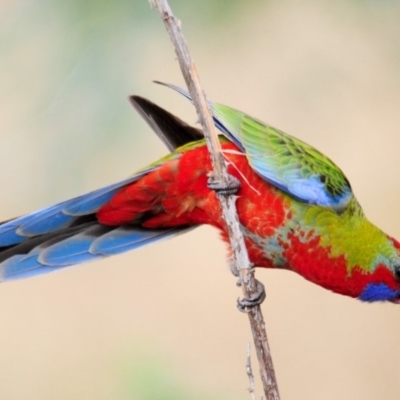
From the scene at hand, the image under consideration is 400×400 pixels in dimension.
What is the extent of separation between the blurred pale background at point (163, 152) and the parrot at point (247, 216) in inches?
25.3

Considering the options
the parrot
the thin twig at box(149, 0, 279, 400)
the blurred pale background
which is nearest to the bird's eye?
the parrot

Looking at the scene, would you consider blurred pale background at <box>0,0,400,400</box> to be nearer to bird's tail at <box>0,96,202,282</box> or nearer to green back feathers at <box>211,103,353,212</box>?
bird's tail at <box>0,96,202,282</box>

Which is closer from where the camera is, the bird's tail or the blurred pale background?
the bird's tail

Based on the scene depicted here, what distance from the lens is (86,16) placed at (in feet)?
10.7

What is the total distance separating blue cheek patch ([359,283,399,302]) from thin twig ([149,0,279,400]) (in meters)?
0.64

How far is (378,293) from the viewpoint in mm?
2574

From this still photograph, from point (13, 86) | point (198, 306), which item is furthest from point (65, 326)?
point (13, 86)

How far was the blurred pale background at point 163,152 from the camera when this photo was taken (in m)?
3.30

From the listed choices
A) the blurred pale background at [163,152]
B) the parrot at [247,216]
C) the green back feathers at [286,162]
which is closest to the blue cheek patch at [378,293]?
the parrot at [247,216]

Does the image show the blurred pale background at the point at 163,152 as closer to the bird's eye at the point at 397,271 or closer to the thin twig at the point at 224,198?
the bird's eye at the point at 397,271

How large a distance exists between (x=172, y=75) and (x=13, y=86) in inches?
30.4

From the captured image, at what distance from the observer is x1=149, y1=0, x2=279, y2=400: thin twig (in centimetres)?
164

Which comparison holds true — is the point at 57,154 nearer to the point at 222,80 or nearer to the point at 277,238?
the point at 222,80

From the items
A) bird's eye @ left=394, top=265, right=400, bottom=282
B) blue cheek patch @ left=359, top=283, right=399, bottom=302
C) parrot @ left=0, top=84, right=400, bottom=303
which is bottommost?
blue cheek patch @ left=359, top=283, right=399, bottom=302
